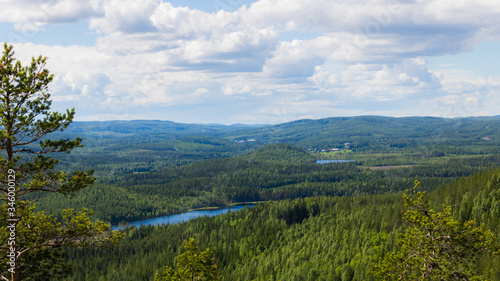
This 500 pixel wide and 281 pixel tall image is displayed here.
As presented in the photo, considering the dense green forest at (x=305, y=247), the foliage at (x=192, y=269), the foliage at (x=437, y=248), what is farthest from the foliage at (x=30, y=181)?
the dense green forest at (x=305, y=247)

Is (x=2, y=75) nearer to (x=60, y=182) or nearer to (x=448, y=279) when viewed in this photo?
(x=60, y=182)

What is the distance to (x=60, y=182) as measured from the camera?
33.2 meters

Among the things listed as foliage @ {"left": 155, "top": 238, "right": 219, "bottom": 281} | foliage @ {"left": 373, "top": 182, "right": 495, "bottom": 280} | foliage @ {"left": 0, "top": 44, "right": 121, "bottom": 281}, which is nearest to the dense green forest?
foliage @ {"left": 373, "top": 182, "right": 495, "bottom": 280}

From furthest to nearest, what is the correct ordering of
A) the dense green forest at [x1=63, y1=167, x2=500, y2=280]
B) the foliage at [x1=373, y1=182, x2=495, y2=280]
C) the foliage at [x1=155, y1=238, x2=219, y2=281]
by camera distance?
the dense green forest at [x1=63, y1=167, x2=500, y2=280] → the foliage at [x1=155, y1=238, x2=219, y2=281] → the foliage at [x1=373, y1=182, x2=495, y2=280]

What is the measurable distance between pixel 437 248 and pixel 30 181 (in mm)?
33755

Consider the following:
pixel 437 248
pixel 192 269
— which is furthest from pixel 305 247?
pixel 437 248

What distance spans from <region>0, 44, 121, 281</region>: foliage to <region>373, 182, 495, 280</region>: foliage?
2566 cm

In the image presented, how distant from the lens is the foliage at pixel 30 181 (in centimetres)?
3178

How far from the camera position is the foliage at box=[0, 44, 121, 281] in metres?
31.8

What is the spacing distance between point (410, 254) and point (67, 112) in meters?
32.1

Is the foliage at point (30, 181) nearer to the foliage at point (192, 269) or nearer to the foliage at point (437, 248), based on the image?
the foliage at point (192, 269)

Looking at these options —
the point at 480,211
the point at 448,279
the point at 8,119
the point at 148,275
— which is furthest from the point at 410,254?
the point at 148,275

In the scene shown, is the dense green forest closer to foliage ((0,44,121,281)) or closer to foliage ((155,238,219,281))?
foliage ((155,238,219,281))

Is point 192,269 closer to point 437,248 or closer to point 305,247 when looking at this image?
point 437,248
